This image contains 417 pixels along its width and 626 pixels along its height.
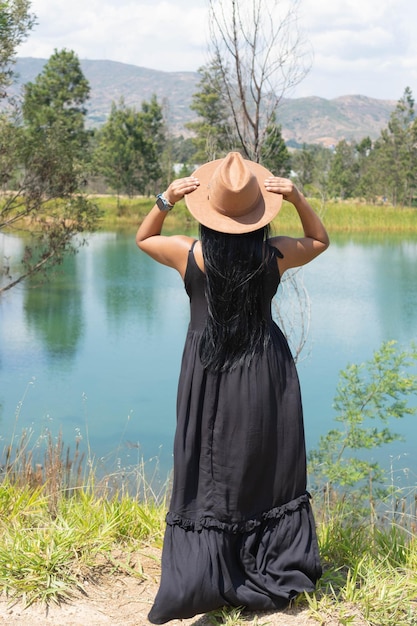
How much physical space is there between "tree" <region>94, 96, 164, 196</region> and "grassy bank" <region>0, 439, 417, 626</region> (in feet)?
82.2

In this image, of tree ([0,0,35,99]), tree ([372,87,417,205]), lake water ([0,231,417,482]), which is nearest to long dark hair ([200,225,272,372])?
lake water ([0,231,417,482])

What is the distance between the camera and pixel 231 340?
2066 millimetres

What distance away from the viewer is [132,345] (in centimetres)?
979

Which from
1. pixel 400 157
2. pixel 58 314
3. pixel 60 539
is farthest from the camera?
pixel 400 157

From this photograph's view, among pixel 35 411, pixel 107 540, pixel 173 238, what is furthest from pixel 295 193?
pixel 35 411

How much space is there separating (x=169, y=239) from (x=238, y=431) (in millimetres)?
568

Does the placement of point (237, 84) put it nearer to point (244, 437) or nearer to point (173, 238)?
point (173, 238)

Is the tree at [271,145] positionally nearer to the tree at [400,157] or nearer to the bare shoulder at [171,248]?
the bare shoulder at [171,248]

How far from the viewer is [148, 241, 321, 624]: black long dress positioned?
2053mm

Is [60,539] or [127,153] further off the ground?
[127,153]

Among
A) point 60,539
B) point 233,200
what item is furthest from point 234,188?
point 60,539

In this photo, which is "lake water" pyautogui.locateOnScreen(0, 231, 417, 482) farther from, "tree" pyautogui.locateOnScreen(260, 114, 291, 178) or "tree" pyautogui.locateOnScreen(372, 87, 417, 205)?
"tree" pyautogui.locateOnScreen(372, 87, 417, 205)

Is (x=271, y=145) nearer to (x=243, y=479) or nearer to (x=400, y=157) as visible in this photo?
(x=243, y=479)

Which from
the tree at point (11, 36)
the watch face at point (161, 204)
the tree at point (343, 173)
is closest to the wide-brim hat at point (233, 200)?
the watch face at point (161, 204)
